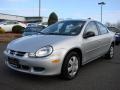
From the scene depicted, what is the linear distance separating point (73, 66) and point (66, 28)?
51.6 inches

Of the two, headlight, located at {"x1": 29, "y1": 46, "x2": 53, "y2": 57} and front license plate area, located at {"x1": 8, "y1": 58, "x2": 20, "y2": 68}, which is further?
front license plate area, located at {"x1": 8, "y1": 58, "x2": 20, "y2": 68}

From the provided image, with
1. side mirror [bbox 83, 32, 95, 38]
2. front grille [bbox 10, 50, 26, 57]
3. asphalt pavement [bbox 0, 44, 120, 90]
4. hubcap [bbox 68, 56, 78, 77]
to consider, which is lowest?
asphalt pavement [bbox 0, 44, 120, 90]

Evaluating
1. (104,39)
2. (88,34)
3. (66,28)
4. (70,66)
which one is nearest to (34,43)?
(70,66)

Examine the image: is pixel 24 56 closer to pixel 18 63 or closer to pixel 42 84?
pixel 18 63

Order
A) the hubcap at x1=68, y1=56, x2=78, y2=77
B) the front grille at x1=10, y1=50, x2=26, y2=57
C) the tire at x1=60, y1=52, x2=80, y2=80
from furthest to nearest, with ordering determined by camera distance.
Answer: the hubcap at x1=68, y1=56, x2=78, y2=77 → the tire at x1=60, y1=52, x2=80, y2=80 → the front grille at x1=10, y1=50, x2=26, y2=57

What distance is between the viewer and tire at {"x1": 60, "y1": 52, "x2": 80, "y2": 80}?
4.96 m

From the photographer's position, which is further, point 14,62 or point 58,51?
point 14,62

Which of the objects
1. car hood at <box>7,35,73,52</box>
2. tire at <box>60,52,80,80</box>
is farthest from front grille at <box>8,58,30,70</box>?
tire at <box>60,52,80,80</box>

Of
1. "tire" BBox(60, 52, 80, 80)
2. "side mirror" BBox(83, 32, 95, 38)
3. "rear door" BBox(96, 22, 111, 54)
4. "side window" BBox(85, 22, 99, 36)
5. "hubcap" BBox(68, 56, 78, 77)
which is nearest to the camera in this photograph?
"tire" BBox(60, 52, 80, 80)

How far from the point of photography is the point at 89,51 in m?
5.91

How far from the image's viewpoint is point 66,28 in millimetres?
6137

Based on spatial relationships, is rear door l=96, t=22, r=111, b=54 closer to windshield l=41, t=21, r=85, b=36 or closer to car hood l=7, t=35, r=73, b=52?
windshield l=41, t=21, r=85, b=36

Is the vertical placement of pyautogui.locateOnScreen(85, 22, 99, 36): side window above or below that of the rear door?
above

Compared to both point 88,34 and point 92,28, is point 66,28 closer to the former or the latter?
point 88,34
